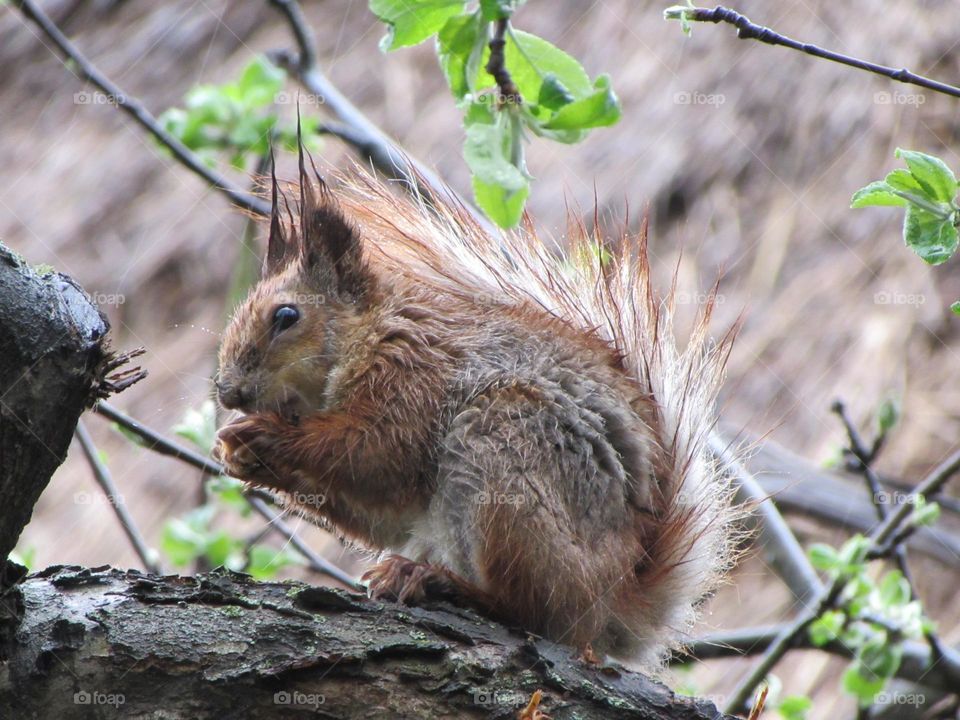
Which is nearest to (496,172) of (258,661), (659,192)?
(258,661)

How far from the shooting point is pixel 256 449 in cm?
311

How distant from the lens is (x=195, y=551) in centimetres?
439

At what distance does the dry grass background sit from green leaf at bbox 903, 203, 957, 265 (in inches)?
173

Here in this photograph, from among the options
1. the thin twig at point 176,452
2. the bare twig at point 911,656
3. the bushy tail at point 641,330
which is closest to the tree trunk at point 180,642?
the bushy tail at point 641,330

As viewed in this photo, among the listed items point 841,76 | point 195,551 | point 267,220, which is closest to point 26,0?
point 267,220

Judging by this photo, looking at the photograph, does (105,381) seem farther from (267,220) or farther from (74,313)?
(267,220)

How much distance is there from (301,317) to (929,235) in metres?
1.94

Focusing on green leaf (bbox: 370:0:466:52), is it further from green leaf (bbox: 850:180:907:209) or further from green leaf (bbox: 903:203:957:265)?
green leaf (bbox: 903:203:957:265)

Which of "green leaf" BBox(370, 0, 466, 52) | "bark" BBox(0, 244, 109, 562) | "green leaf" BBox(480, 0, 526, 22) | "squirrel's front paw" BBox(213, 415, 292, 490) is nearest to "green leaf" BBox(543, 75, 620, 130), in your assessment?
"green leaf" BBox(480, 0, 526, 22)

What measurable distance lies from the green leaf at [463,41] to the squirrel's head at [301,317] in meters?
1.61

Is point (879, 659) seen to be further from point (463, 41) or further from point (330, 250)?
point (463, 41)

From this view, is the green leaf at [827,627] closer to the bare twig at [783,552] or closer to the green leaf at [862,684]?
the green leaf at [862,684]

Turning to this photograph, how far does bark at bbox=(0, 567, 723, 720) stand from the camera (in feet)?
7.23

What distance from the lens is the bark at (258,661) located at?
2.20 m
